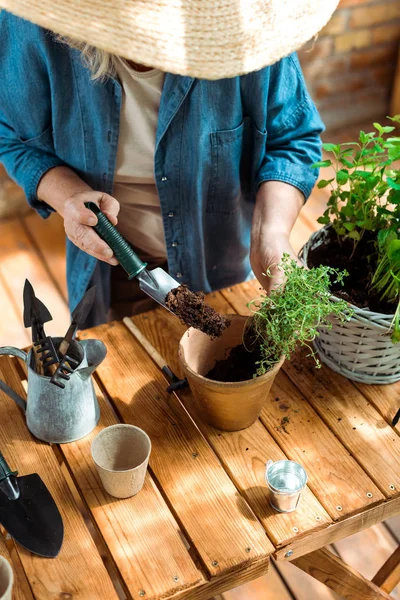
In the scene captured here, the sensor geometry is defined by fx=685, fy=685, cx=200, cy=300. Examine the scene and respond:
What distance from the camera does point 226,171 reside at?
5.11 feet

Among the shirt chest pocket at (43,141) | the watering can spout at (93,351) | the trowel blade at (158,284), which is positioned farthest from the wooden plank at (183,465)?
the shirt chest pocket at (43,141)

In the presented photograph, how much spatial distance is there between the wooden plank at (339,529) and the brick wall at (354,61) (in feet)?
8.29

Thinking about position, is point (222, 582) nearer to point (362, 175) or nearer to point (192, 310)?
point (192, 310)

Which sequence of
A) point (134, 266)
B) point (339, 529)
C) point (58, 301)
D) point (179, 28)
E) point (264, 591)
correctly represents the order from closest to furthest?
point (179, 28) → point (339, 529) → point (134, 266) → point (264, 591) → point (58, 301)

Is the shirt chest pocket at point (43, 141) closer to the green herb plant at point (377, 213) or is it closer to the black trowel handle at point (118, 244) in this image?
the black trowel handle at point (118, 244)

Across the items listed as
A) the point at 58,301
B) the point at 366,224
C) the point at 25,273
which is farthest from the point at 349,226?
the point at 25,273

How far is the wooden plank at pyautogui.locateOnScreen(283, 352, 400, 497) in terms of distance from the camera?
3.95ft

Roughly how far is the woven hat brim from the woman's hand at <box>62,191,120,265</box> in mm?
491

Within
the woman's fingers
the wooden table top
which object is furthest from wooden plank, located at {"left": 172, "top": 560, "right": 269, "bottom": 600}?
the woman's fingers

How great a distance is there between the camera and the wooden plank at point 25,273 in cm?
267

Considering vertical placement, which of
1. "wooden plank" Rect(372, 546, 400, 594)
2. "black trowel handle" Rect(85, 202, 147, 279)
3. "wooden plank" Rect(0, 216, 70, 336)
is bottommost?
"wooden plank" Rect(0, 216, 70, 336)

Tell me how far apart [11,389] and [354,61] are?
9.00ft

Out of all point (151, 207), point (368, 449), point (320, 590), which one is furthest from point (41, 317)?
point (320, 590)

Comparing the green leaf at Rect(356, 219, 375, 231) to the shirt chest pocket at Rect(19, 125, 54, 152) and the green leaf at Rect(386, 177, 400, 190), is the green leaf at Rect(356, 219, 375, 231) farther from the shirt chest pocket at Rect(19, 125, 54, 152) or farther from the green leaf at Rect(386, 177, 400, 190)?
the shirt chest pocket at Rect(19, 125, 54, 152)
